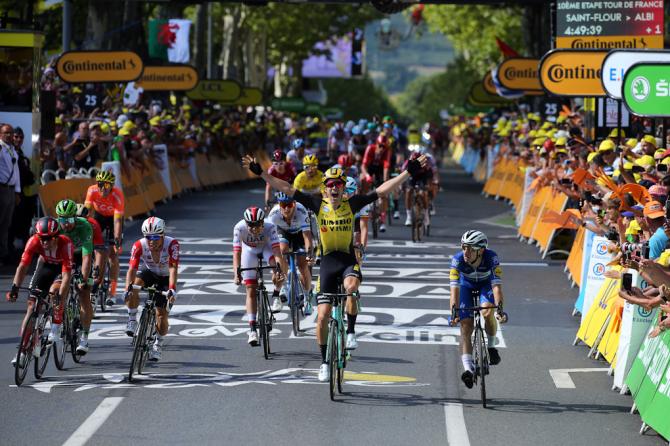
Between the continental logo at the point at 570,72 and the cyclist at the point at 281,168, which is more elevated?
the continental logo at the point at 570,72

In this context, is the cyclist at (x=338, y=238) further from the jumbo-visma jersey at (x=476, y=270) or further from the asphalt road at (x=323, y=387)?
the jumbo-visma jersey at (x=476, y=270)

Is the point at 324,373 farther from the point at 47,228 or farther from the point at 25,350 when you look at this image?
the point at 47,228

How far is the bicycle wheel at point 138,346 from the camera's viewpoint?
13594 mm

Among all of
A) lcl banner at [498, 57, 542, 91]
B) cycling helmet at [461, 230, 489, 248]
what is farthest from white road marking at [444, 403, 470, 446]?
lcl banner at [498, 57, 542, 91]

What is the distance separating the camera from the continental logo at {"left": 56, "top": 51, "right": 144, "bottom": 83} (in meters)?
30.5

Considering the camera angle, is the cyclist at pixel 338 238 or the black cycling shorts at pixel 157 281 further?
the black cycling shorts at pixel 157 281

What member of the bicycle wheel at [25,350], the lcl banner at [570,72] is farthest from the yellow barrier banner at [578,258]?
the bicycle wheel at [25,350]

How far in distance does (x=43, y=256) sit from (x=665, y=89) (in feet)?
20.1

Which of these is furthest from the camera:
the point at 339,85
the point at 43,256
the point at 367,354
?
the point at 339,85

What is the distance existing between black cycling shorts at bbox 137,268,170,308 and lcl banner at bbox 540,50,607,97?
9491 millimetres

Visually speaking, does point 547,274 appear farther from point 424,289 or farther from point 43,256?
point 43,256

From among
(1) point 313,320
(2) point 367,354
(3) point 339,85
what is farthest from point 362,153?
(3) point 339,85

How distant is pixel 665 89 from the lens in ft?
46.6

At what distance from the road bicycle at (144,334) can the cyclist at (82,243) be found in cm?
55
